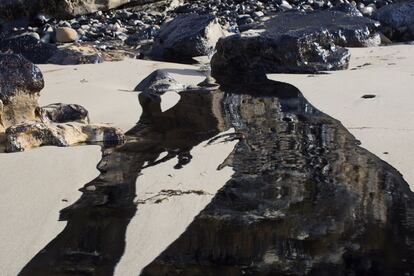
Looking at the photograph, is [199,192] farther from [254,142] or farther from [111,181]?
[254,142]

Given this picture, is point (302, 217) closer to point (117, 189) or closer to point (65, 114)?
point (117, 189)

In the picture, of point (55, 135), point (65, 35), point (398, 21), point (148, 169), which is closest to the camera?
point (148, 169)

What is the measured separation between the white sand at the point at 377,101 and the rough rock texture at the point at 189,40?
2.11 metres

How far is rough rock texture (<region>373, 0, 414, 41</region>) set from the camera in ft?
33.8

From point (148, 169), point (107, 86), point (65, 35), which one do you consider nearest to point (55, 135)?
point (148, 169)

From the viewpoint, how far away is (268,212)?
303 centimetres

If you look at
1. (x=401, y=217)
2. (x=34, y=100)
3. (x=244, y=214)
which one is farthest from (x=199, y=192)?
(x=34, y=100)

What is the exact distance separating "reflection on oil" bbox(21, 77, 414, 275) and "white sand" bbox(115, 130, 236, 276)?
50 mm

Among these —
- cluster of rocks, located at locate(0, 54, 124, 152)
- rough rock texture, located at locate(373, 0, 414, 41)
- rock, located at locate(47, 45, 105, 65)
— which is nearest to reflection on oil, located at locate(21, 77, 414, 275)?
cluster of rocks, located at locate(0, 54, 124, 152)

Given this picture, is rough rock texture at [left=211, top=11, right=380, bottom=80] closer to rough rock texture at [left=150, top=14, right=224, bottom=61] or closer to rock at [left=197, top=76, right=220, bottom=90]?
rock at [left=197, top=76, right=220, bottom=90]

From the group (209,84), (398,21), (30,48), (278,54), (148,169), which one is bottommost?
(148,169)

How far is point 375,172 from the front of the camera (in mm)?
3518

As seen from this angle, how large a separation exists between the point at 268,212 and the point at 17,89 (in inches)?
91.9

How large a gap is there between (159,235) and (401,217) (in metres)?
1.13
